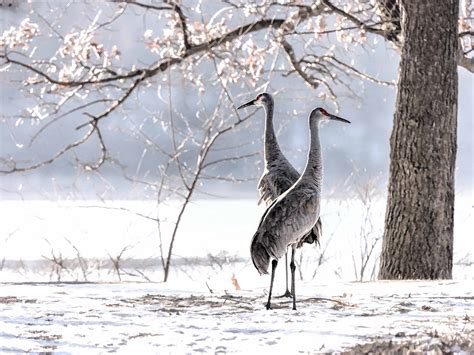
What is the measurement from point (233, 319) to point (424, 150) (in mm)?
4434

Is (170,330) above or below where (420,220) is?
below

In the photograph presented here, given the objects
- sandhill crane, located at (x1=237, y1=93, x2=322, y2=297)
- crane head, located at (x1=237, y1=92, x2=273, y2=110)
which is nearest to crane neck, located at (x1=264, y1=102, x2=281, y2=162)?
sandhill crane, located at (x1=237, y1=93, x2=322, y2=297)

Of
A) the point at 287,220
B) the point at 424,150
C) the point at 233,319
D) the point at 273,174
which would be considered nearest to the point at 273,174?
the point at 273,174

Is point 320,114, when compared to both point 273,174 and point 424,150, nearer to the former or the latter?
point 273,174

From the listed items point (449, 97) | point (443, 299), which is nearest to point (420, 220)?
point (449, 97)

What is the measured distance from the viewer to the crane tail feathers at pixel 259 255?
642 centimetres

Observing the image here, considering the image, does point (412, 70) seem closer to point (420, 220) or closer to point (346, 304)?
point (420, 220)

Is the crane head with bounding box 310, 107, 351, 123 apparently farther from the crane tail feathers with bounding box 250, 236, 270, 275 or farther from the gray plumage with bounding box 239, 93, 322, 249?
the crane tail feathers with bounding box 250, 236, 270, 275

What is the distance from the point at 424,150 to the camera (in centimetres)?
960

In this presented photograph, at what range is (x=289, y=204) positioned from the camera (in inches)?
248

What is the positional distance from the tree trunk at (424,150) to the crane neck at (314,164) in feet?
10.6

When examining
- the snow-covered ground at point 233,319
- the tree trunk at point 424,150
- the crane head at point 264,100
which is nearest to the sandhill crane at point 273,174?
the crane head at point 264,100

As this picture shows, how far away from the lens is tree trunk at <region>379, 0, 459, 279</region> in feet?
31.5

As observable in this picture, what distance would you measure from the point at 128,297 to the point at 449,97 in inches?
195
